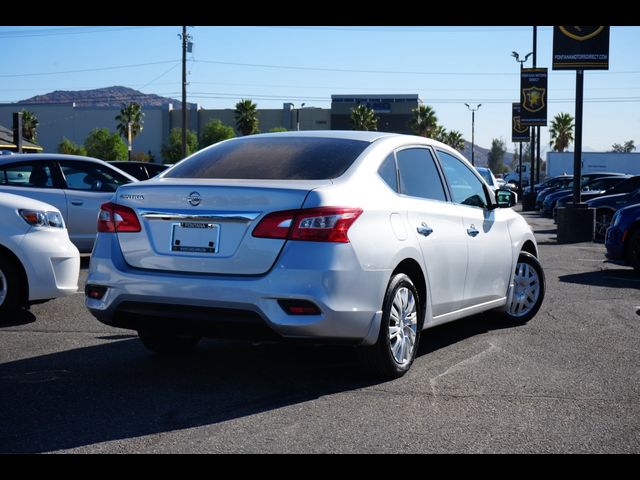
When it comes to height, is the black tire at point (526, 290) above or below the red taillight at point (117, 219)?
below

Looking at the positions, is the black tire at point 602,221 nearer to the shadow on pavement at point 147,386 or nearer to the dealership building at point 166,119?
the shadow on pavement at point 147,386

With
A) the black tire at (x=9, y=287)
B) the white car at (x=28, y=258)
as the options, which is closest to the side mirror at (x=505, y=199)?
the white car at (x=28, y=258)

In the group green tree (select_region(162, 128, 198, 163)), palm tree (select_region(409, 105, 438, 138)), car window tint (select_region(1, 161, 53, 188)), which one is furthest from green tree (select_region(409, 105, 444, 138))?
car window tint (select_region(1, 161, 53, 188))

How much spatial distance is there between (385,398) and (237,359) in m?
1.56

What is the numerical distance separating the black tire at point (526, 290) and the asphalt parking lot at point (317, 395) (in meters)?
0.13

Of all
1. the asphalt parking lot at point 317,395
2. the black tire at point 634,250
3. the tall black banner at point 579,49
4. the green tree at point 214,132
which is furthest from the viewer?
the green tree at point 214,132

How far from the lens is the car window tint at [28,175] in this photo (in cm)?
1220

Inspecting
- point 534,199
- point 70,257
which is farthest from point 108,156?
point 70,257

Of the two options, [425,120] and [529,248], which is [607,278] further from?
[425,120]

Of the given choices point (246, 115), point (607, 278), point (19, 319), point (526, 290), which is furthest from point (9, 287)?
point (246, 115)

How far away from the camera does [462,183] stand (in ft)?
25.1

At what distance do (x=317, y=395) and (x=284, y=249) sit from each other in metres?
0.96

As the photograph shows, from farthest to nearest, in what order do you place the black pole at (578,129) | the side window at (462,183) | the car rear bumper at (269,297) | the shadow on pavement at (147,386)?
the black pole at (578,129)
the side window at (462,183)
the car rear bumper at (269,297)
the shadow on pavement at (147,386)

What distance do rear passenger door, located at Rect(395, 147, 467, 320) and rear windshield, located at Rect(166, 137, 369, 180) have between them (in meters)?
0.51
